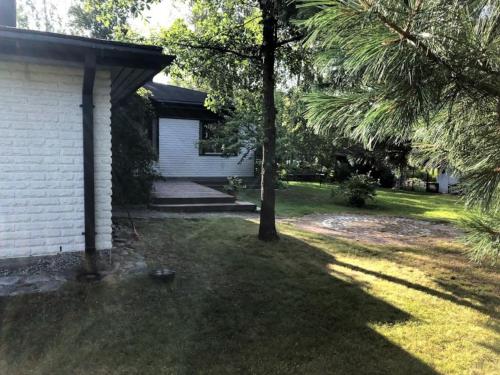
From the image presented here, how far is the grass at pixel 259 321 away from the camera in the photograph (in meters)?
3.37

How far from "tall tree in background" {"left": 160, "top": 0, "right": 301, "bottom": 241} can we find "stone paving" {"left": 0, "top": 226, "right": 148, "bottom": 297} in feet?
8.93

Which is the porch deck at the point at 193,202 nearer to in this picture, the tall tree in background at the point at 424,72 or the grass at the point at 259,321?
the grass at the point at 259,321

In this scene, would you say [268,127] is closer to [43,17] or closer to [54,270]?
[54,270]

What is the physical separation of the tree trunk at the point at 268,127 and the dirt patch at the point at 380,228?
1917 millimetres

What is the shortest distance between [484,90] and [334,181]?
2052cm

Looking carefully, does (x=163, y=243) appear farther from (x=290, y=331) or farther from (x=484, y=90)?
(x=484, y=90)

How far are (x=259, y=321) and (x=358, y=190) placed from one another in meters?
9.84

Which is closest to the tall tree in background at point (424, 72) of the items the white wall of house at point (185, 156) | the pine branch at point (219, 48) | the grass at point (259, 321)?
the grass at point (259, 321)

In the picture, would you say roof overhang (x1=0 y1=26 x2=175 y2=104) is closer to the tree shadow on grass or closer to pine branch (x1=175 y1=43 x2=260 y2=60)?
pine branch (x1=175 y1=43 x2=260 y2=60)

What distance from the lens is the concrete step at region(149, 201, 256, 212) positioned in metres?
9.52

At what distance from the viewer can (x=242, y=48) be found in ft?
23.9

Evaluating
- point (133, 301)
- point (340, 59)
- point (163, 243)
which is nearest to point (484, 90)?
point (340, 59)

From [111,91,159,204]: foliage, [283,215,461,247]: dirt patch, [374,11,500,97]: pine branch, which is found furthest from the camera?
[111,91,159,204]: foliage

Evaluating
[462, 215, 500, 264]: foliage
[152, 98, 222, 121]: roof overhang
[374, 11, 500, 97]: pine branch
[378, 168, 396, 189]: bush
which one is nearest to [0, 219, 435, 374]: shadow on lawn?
[462, 215, 500, 264]: foliage
